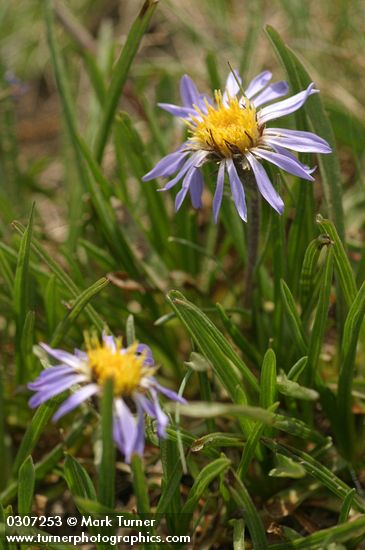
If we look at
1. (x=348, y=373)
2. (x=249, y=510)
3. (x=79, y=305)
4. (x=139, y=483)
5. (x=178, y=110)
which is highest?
(x=178, y=110)

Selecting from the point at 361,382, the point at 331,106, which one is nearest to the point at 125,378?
the point at 361,382

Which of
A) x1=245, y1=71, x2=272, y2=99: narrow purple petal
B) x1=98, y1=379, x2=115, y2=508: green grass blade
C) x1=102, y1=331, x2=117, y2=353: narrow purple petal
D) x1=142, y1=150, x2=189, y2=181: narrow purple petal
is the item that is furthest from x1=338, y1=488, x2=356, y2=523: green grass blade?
x1=245, y1=71, x2=272, y2=99: narrow purple petal

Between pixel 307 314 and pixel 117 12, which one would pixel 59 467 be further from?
pixel 117 12

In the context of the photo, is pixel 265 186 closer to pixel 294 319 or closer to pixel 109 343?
pixel 294 319

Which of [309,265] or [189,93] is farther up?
[189,93]

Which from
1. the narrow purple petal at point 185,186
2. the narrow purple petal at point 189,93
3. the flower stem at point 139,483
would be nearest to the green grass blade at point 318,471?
the flower stem at point 139,483

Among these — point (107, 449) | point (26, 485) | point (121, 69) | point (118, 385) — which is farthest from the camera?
point (121, 69)

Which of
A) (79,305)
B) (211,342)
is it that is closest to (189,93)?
(79,305)

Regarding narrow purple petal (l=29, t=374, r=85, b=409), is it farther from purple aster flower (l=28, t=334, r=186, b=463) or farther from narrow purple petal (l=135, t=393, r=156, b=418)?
narrow purple petal (l=135, t=393, r=156, b=418)
